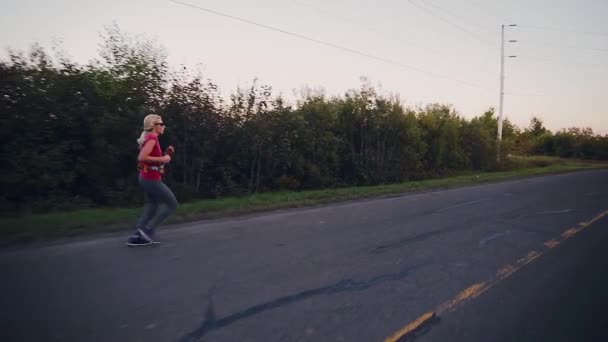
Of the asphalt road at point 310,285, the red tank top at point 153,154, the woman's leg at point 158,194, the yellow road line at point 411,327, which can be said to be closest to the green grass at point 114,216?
the asphalt road at point 310,285

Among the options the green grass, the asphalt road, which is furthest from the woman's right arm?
the green grass

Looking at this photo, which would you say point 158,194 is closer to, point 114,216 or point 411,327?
point 114,216

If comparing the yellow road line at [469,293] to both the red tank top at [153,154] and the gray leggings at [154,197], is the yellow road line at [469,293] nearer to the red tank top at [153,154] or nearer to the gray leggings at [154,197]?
the gray leggings at [154,197]

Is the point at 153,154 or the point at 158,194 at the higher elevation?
the point at 153,154

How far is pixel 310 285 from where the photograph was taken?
164 inches

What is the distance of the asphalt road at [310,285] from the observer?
317 centimetres

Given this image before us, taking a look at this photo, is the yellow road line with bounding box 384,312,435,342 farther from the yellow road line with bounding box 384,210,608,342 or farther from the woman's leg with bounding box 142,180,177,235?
the woman's leg with bounding box 142,180,177,235

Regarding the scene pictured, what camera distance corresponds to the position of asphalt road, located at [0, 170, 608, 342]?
3.17 m

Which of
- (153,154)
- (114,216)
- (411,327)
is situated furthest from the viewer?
(114,216)

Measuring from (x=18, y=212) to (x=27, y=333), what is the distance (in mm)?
5938

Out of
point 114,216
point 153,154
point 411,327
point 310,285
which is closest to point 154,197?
point 153,154

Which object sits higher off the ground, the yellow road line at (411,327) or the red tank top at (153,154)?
the red tank top at (153,154)

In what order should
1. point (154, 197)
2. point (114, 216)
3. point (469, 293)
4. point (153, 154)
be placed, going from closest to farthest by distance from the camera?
A: 1. point (469, 293)
2. point (153, 154)
3. point (154, 197)
4. point (114, 216)

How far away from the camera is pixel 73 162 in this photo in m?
9.12
